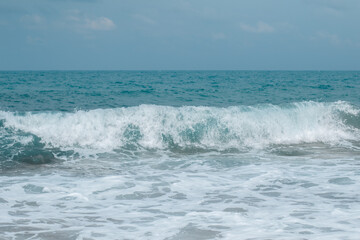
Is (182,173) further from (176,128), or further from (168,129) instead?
(176,128)

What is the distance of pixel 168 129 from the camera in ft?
44.1

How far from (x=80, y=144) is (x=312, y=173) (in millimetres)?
6630

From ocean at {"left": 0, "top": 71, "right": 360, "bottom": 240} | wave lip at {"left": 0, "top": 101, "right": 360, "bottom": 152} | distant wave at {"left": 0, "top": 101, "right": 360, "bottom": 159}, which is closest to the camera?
ocean at {"left": 0, "top": 71, "right": 360, "bottom": 240}

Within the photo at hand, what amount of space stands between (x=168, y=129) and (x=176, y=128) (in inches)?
13.0

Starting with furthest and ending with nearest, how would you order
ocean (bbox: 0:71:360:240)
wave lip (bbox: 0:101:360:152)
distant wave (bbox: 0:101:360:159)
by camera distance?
wave lip (bbox: 0:101:360:152) < distant wave (bbox: 0:101:360:159) < ocean (bbox: 0:71:360:240)

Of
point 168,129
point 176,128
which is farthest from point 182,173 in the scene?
point 176,128

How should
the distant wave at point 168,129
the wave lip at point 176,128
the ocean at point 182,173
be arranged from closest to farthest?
the ocean at point 182,173 → the distant wave at point 168,129 → the wave lip at point 176,128

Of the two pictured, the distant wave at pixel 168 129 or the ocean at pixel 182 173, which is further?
the distant wave at pixel 168 129

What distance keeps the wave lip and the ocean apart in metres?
0.04

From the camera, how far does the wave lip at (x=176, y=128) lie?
41.2 feet

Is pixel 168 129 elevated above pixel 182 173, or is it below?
above

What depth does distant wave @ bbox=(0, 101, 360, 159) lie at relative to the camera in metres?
12.4

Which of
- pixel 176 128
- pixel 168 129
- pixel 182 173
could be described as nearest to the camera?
pixel 182 173

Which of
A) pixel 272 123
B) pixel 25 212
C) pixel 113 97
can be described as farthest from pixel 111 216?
pixel 113 97
